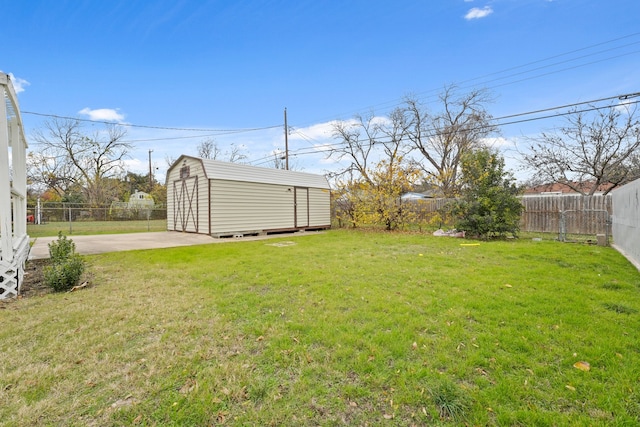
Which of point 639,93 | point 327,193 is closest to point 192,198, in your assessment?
point 327,193

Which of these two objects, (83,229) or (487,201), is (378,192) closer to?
(487,201)

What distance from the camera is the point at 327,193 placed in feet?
50.6

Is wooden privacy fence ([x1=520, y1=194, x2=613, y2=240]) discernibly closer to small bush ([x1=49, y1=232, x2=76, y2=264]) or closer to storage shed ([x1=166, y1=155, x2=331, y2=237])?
storage shed ([x1=166, y1=155, x2=331, y2=237])

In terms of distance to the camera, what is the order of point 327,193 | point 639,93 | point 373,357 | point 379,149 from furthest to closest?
point 379,149 → point 327,193 → point 639,93 → point 373,357

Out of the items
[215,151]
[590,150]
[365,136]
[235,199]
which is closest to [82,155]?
[215,151]

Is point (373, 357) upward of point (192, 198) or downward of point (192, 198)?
downward

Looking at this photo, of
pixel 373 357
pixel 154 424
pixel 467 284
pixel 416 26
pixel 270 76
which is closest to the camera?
pixel 154 424

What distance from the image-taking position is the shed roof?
1102cm

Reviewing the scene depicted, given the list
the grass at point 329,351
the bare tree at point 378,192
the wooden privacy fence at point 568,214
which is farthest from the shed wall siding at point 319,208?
the grass at point 329,351

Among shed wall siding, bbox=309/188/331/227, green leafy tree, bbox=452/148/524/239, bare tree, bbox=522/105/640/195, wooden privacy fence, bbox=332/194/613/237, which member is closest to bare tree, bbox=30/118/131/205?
shed wall siding, bbox=309/188/331/227

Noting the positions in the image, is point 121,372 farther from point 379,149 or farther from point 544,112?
point 379,149

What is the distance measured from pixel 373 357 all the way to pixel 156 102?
1818cm

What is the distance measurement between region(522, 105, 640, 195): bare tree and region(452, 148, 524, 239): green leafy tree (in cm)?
524

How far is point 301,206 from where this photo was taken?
14.0 metres
